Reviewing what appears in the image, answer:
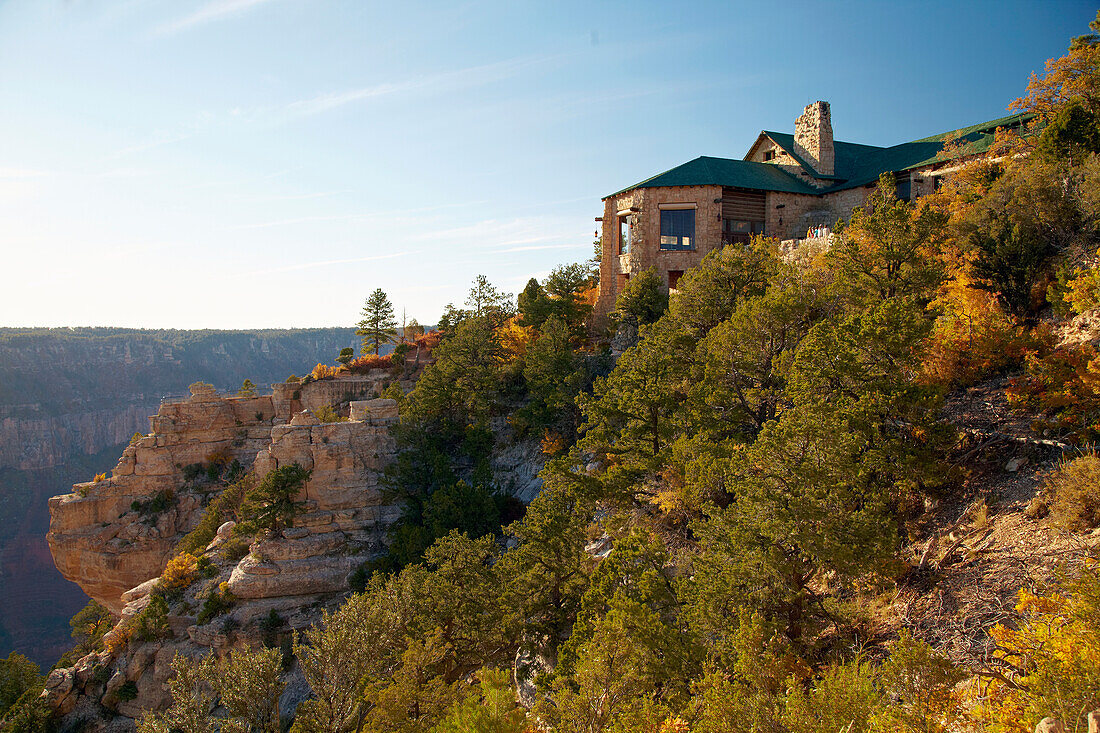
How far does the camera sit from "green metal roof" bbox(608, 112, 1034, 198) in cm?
3247

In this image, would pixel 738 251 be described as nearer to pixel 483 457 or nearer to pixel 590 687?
pixel 483 457

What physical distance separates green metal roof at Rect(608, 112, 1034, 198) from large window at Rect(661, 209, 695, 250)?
173 cm

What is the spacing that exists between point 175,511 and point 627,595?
42.3m

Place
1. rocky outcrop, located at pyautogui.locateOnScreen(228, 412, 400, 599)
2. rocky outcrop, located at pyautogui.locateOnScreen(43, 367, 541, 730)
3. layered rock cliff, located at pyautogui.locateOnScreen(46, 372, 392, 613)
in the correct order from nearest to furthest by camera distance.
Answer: rocky outcrop, located at pyautogui.locateOnScreen(43, 367, 541, 730)
rocky outcrop, located at pyautogui.locateOnScreen(228, 412, 400, 599)
layered rock cliff, located at pyautogui.locateOnScreen(46, 372, 392, 613)

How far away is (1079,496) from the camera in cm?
1075

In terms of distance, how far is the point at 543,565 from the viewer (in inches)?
750

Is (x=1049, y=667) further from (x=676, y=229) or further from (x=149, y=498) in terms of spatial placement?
(x=149, y=498)

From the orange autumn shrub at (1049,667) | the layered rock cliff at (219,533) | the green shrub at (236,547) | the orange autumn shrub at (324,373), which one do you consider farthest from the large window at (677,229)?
the green shrub at (236,547)

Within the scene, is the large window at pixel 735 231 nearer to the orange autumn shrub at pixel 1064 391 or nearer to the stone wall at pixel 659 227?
the stone wall at pixel 659 227

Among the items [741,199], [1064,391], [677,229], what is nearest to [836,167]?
[741,199]

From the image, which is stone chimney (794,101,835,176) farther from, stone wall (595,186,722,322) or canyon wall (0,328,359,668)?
canyon wall (0,328,359,668)

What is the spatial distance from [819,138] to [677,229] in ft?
37.7

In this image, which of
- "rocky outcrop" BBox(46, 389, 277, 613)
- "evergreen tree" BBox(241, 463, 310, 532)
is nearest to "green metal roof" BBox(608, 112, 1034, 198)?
"evergreen tree" BBox(241, 463, 310, 532)

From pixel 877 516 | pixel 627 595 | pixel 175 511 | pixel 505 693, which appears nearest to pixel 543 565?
Result: pixel 627 595
